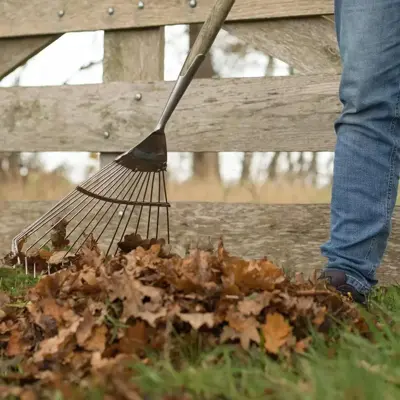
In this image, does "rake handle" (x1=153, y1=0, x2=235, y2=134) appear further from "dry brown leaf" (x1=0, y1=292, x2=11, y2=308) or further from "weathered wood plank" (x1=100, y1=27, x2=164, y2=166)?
"weathered wood plank" (x1=100, y1=27, x2=164, y2=166)

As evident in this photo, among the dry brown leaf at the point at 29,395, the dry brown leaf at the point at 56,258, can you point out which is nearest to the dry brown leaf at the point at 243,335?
the dry brown leaf at the point at 29,395

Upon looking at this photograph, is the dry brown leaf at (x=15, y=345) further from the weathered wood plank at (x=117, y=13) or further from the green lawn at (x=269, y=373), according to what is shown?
the weathered wood plank at (x=117, y=13)

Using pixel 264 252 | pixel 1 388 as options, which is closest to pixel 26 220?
pixel 264 252

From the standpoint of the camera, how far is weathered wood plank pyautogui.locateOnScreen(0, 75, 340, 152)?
3311 mm

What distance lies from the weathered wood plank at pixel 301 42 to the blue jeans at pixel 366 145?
1125 millimetres

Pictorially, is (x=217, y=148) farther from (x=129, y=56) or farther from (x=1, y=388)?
(x=1, y=388)

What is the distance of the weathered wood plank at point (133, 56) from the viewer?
143 inches

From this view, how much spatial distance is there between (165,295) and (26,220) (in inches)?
91.5

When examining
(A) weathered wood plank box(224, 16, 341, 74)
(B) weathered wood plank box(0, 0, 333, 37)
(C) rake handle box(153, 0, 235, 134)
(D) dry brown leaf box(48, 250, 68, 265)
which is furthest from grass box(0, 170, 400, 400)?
(B) weathered wood plank box(0, 0, 333, 37)

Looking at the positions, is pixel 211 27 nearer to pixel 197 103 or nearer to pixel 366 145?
pixel 366 145

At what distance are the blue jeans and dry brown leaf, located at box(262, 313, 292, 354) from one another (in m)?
0.61

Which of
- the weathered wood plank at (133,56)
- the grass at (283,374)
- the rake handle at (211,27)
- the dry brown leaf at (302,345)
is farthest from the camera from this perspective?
the weathered wood plank at (133,56)

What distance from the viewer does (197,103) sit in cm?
353

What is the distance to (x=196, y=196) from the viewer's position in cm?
613
